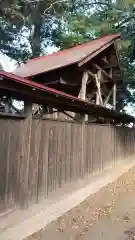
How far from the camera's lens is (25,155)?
588 centimetres

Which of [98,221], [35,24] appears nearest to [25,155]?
[98,221]

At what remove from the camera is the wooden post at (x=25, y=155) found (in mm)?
5750

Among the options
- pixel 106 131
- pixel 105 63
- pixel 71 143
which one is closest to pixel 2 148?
pixel 71 143

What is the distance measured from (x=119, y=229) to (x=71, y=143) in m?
3.23

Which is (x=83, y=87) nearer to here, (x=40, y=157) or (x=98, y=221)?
(x=40, y=157)

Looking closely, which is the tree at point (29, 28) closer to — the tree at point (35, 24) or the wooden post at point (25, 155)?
the tree at point (35, 24)

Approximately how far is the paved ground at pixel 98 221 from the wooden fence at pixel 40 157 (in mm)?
808

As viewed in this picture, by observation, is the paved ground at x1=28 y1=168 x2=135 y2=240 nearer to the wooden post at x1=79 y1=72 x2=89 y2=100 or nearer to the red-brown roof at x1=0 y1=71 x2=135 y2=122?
the red-brown roof at x1=0 y1=71 x2=135 y2=122

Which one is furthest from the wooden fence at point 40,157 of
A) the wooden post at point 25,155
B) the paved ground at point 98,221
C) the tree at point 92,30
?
the tree at point 92,30

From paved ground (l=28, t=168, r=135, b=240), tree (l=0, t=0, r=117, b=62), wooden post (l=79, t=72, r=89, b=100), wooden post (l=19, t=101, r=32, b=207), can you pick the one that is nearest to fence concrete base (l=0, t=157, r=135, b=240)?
paved ground (l=28, t=168, r=135, b=240)

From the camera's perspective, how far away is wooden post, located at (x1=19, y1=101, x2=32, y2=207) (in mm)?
5750

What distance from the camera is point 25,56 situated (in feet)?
86.8

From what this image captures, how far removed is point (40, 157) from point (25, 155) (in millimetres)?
677

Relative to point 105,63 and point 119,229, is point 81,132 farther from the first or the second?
point 105,63
